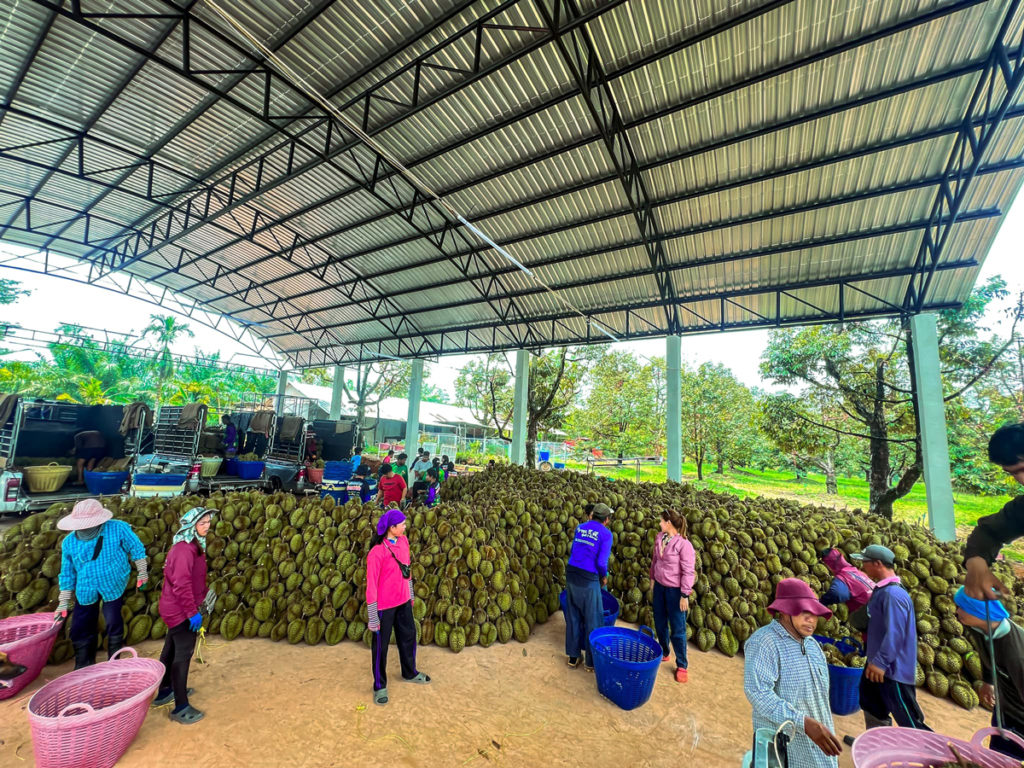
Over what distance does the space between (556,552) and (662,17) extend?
313 inches

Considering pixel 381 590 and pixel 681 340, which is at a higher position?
pixel 681 340

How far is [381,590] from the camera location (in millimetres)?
3477

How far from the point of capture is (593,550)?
402 centimetres

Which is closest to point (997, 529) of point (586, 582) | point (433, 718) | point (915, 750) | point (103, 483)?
point (915, 750)

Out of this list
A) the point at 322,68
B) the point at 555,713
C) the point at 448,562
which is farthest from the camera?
the point at 322,68

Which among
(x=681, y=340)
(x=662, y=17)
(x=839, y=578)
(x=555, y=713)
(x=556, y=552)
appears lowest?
(x=555, y=713)

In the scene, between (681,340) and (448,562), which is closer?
(448,562)

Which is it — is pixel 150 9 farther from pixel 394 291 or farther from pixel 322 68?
pixel 394 291

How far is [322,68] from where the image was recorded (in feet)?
25.1

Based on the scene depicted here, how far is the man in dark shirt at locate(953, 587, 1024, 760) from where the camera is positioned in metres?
2.14

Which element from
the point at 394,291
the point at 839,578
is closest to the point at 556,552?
the point at 839,578

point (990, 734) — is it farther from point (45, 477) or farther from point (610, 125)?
point (45, 477)

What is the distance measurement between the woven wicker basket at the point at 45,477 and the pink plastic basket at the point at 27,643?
5.02 meters

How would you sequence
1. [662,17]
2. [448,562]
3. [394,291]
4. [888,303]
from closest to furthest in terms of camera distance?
[448,562] < [662,17] < [888,303] < [394,291]
